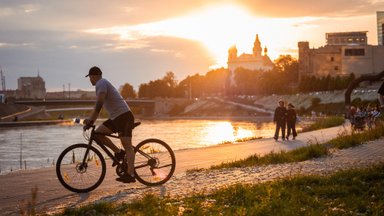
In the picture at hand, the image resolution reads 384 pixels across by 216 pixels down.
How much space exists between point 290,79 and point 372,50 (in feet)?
70.3

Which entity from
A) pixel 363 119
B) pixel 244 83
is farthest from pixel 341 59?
pixel 363 119

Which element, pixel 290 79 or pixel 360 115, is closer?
pixel 360 115

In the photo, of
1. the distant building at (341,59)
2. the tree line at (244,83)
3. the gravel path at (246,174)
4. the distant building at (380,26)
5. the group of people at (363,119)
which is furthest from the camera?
the distant building at (380,26)

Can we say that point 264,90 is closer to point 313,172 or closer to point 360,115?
point 360,115

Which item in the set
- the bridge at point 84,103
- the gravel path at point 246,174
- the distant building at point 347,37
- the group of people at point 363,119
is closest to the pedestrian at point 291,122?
the group of people at point 363,119

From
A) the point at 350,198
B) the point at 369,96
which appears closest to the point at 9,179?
the point at 350,198

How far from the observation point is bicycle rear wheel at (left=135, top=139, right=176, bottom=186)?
8.71m

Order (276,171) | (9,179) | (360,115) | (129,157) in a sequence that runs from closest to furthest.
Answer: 1. (129,157)
2. (276,171)
3. (9,179)
4. (360,115)

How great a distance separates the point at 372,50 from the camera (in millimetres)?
107938

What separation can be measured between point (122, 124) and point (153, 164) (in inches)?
35.1

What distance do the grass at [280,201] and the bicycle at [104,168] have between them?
1.73 metres

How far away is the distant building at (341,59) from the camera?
10744 centimetres

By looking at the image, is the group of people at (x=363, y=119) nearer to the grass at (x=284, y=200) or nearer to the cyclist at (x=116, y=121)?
the grass at (x=284, y=200)

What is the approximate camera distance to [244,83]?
461 feet
